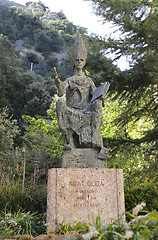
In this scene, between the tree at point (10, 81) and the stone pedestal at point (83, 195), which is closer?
the stone pedestal at point (83, 195)

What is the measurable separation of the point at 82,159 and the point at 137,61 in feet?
15.6

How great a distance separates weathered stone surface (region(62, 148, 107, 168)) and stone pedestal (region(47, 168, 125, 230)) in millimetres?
275

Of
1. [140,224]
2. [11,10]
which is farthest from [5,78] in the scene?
[11,10]

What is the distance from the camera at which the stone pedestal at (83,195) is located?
138 inches

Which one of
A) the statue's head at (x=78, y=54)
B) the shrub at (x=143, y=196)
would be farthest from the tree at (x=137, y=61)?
the statue's head at (x=78, y=54)

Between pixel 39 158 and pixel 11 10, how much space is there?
45700mm

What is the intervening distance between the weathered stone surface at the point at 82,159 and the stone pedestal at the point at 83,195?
275 millimetres

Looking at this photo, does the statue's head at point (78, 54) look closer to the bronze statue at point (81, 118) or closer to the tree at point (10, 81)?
the bronze statue at point (81, 118)

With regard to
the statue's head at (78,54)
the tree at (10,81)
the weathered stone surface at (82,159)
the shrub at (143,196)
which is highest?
the tree at (10,81)

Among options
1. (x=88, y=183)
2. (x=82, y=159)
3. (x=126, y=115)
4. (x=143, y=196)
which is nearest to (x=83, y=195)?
(x=88, y=183)

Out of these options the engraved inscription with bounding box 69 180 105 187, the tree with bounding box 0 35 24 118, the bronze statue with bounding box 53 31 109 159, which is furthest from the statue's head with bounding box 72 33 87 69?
the tree with bounding box 0 35 24 118

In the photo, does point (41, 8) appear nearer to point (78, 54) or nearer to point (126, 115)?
point (126, 115)

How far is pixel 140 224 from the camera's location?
170 centimetres

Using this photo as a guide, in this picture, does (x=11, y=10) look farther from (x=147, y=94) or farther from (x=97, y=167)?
(x=97, y=167)
